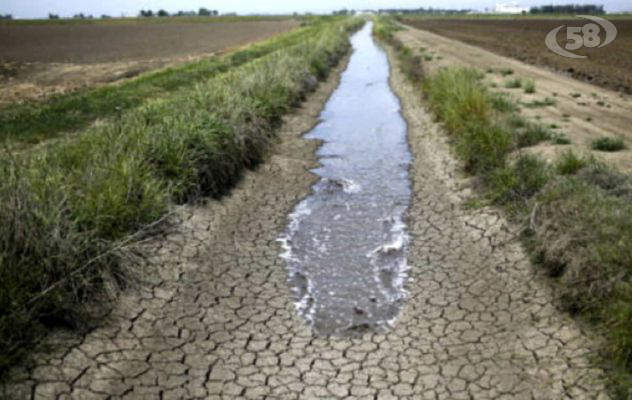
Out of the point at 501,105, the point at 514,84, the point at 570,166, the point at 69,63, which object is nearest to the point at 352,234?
the point at 570,166

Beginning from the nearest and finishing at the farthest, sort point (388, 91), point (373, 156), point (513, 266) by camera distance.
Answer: point (513, 266)
point (373, 156)
point (388, 91)

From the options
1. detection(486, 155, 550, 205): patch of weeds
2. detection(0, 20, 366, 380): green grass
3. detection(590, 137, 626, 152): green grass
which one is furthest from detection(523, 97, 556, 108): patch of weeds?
detection(0, 20, 366, 380): green grass

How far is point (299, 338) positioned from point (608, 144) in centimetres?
677

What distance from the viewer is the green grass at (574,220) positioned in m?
4.57

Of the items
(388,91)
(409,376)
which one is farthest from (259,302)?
(388,91)

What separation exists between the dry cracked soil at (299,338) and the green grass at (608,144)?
3.22 meters

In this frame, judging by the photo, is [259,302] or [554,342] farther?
[259,302]

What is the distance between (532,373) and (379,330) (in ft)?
4.31

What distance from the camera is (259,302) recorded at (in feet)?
18.9

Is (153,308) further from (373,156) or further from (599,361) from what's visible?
(373,156)

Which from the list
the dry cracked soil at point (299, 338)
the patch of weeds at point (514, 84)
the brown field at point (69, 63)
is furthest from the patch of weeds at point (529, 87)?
the brown field at point (69, 63)

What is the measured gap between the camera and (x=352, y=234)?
7668mm

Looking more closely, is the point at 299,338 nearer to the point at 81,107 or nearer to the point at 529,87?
the point at 81,107

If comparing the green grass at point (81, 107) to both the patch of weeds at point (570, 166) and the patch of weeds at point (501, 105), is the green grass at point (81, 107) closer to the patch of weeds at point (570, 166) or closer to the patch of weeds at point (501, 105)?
the patch of weeds at point (570, 166)
